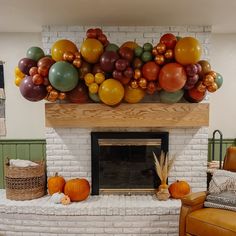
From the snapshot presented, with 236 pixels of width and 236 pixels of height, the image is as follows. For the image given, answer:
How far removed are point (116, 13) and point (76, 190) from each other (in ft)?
6.24

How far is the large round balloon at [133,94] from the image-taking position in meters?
3.11

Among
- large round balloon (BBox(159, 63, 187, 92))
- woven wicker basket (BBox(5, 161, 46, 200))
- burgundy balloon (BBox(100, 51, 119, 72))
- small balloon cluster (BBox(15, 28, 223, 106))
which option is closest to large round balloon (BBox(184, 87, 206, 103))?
small balloon cluster (BBox(15, 28, 223, 106))

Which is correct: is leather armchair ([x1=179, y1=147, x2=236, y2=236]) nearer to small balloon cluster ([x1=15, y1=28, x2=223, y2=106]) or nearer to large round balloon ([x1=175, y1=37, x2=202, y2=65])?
small balloon cluster ([x1=15, y1=28, x2=223, y2=106])

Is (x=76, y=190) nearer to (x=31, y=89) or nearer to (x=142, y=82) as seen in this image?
(x=31, y=89)

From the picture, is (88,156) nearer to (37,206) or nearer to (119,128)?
(119,128)

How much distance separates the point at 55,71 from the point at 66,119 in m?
0.61

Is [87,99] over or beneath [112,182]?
over

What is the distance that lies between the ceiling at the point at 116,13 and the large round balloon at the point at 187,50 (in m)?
0.30

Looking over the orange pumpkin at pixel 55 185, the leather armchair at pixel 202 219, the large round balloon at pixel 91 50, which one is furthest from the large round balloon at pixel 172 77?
the orange pumpkin at pixel 55 185

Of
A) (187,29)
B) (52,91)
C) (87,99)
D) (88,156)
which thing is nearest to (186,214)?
(88,156)

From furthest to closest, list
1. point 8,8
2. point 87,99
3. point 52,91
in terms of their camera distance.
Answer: point 87,99 → point 52,91 → point 8,8

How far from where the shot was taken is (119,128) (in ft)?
11.6

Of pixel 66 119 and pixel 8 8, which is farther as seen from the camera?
pixel 66 119

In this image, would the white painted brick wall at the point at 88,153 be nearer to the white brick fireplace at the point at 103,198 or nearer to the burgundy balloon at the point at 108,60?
the white brick fireplace at the point at 103,198
